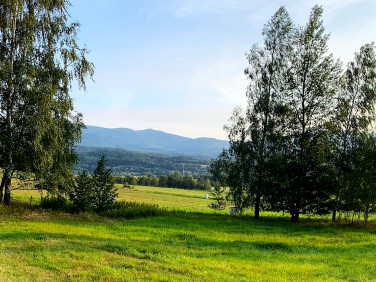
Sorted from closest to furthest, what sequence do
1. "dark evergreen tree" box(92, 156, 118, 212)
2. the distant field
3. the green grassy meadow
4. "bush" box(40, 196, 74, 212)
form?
the green grassy meadow
"bush" box(40, 196, 74, 212)
"dark evergreen tree" box(92, 156, 118, 212)
the distant field

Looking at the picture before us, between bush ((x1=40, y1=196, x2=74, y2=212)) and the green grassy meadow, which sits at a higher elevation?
the green grassy meadow

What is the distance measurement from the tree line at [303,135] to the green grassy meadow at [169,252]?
15.5 feet

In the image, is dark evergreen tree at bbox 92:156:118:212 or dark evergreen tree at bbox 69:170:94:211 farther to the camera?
dark evergreen tree at bbox 92:156:118:212

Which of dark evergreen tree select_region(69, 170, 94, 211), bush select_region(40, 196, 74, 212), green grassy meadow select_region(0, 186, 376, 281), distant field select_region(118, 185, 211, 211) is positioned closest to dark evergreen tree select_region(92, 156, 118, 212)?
dark evergreen tree select_region(69, 170, 94, 211)

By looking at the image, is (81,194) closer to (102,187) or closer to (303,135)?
(102,187)

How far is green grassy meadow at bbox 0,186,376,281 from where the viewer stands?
8.65 meters

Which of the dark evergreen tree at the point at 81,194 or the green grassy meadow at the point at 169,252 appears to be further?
the dark evergreen tree at the point at 81,194

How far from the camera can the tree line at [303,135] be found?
22.8m

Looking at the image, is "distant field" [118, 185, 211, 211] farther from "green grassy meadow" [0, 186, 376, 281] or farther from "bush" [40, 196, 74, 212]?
"green grassy meadow" [0, 186, 376, 281]

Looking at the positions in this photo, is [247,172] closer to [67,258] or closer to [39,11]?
[67,258]

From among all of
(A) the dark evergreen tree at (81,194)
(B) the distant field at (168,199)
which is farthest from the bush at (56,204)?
(B) the distant field at (168,199)

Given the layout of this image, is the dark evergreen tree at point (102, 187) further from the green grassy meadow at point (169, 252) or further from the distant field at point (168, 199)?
the distant field at point (168, 199)

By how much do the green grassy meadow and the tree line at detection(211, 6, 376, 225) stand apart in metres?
4.72

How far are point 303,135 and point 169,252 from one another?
16.7 meters
